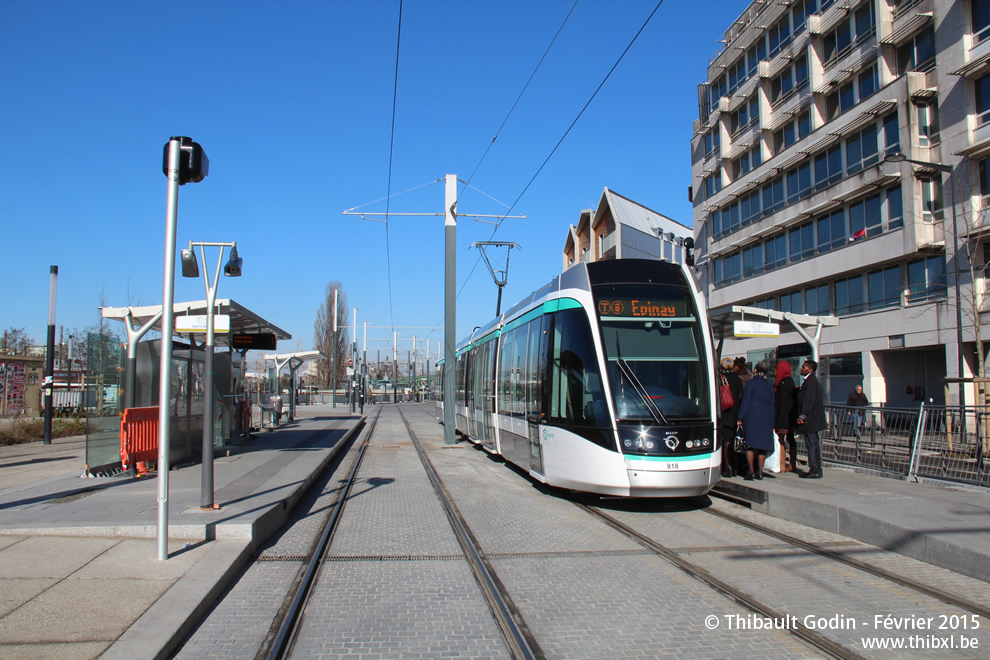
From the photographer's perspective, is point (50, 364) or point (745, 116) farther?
point (745, 116)

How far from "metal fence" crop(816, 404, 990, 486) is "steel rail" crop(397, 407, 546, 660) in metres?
6.92

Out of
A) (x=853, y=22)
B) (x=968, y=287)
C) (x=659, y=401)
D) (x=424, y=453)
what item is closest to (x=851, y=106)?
(x=853, y=22)

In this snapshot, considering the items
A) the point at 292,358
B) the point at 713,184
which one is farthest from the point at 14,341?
the point at 713,184

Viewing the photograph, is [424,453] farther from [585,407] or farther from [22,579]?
[22,579]

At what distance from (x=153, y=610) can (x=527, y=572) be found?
292 cm

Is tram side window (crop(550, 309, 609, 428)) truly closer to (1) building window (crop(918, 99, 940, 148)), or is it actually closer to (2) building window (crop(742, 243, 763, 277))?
(1) building window (crop(918, 99, 940, 148))

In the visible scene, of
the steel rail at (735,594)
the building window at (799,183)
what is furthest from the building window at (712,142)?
the steel rail at (735,594)

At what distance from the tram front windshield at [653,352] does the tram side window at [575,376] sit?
0.69ft

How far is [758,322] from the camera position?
12789 millimetres

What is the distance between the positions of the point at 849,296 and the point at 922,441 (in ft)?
72.1

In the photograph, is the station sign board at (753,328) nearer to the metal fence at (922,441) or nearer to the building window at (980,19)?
the metal fence at (922,441)

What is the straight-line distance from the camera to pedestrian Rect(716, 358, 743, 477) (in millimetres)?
10695

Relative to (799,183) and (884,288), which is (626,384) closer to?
(884,288)

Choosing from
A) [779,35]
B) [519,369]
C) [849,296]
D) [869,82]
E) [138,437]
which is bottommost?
[138,437]
